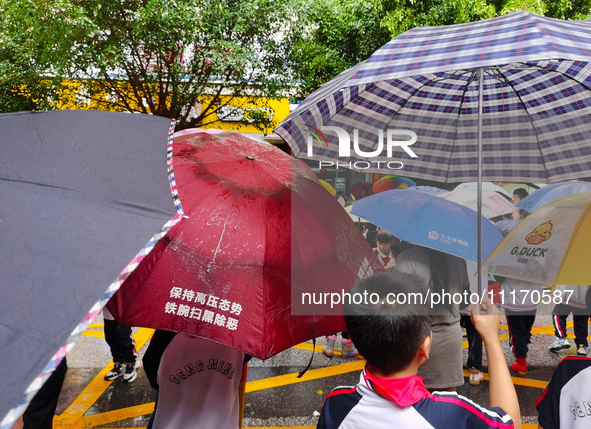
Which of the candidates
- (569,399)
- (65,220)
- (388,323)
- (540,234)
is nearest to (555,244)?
Result: (540,234)

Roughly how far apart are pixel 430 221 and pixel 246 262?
2.08 m

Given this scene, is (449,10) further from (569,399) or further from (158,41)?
(569,399)

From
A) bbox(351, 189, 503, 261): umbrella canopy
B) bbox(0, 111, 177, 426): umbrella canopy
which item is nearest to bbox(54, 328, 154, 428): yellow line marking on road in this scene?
bbox(351, 189, 503, 261): umbrella canopy

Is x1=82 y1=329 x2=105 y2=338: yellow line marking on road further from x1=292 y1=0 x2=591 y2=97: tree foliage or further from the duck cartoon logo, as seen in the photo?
x1=292 y1=0 x2=591 y2=97: tree foliage

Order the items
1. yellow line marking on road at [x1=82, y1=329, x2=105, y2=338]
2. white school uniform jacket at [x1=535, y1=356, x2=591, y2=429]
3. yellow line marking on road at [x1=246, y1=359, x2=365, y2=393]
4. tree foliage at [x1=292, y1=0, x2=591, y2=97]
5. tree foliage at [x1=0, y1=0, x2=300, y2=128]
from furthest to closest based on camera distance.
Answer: tree foliage at [x1=292, y1=0, x2=591, y2=97] < tree foliage at [x1=0, y1=0, x2=300, y2=128] < yellow line marking on road at [x1=82, y1=329, x2=105, y2=338] < yellow line marking on road at [x1=246, y1=359, x2=365, y2=393] < white school uniform jacket at [x1=535, y1=356, x2=591, y2=429]

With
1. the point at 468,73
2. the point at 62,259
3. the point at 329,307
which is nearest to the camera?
the point at 62,259

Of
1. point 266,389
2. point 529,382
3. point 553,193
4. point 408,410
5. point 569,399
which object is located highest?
point 408,410

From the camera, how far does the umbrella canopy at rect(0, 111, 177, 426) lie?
2.68ft

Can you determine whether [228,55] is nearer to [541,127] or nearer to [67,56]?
[67,56]

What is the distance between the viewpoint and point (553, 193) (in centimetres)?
421

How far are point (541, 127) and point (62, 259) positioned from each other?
2.62m

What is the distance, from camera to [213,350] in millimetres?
1723

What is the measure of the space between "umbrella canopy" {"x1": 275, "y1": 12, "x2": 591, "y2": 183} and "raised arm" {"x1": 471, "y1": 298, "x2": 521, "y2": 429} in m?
0.90

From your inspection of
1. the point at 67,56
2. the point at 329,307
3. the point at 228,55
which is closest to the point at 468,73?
the point at 329,307
